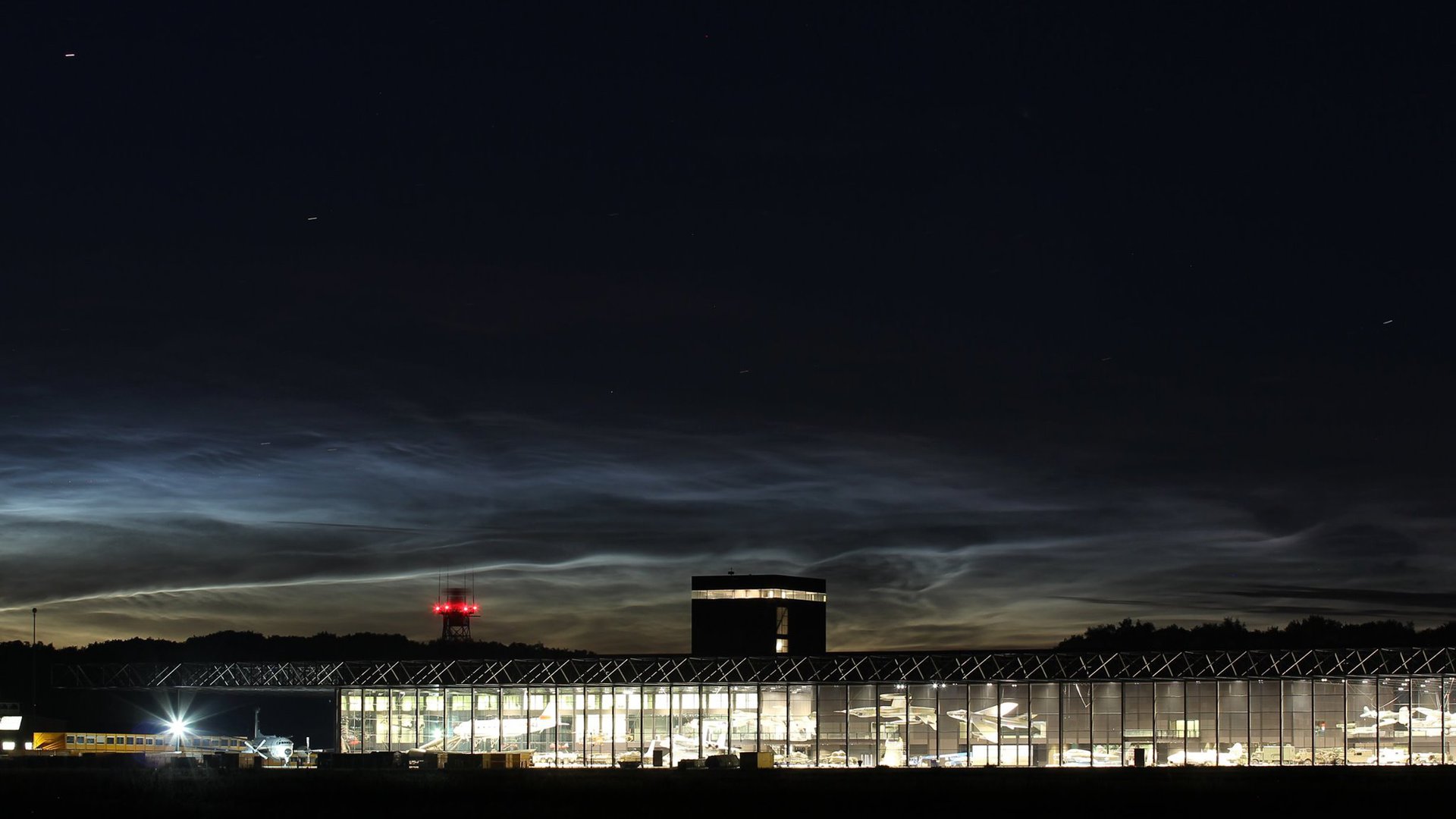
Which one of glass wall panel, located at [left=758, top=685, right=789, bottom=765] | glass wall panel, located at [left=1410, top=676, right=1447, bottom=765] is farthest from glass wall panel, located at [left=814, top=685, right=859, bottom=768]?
glass wall panel, located at [left=1410, top=676, right=1447, bottom=765]

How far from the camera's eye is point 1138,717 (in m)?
109

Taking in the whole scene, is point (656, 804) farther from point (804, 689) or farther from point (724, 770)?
point (804, 689)

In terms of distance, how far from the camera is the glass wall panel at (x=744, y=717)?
11544 cm

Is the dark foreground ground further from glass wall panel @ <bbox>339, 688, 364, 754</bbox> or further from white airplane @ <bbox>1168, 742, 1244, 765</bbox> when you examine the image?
glass wall panel @ <bbox>339, 688, 364, 754</bbox>

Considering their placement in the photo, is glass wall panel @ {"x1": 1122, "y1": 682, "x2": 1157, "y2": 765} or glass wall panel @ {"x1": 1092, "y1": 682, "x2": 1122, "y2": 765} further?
glass wall panel @ {"x1": 1092, "y1": 682, "x2": 1122, "y2": 765}

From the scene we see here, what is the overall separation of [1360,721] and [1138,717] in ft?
44.6

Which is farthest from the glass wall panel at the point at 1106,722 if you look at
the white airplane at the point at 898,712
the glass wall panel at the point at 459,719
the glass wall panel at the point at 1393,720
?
the glass wall panel at the point at 459,719

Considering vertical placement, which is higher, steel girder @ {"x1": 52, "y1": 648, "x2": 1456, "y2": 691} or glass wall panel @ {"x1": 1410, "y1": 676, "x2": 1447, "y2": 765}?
steel girder @ {"x1": 52, "y1": 648, "x2": 1456, "y2": 691}

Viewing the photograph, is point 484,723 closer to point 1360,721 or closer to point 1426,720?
point 1360,721

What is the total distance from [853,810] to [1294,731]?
54149 mm

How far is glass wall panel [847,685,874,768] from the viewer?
112938 mm

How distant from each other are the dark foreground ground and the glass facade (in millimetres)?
13582

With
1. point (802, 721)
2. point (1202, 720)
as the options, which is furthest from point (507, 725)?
point (1202, 720)

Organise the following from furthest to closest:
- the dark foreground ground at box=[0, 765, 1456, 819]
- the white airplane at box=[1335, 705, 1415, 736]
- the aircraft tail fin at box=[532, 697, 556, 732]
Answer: the aircraft tail fin at box=[532, 697, 556, 732] → the white airplane at box=[1335, 705, 1415, 736] → the dark foreground ground at box=[0, 765, 1456, 819]
